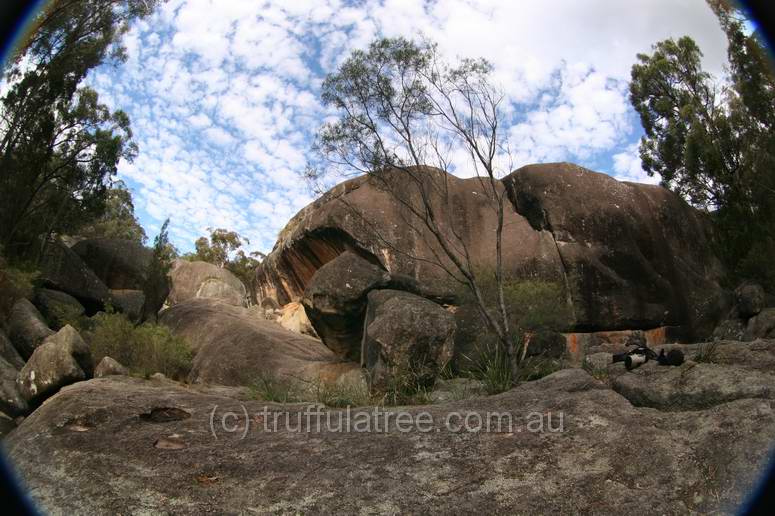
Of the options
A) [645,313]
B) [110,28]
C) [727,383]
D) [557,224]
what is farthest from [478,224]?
[727,383]

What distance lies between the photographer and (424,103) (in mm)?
14398

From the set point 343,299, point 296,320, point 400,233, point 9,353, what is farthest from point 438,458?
point 296,320

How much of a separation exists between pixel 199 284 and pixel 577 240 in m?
22.9

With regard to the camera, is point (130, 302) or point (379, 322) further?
point (130, 302)

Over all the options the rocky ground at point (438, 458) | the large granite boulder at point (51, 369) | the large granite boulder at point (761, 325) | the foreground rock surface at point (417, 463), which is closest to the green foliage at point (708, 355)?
the rocky ground at point (438, 458)

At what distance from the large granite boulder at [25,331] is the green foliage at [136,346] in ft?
3.75

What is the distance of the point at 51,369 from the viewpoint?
34.7 ft

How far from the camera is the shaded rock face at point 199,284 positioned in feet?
117

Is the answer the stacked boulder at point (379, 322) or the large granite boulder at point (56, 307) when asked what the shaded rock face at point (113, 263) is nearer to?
the large granite boulder at point (56, 307)

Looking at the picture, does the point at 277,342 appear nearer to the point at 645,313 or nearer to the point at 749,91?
the point at 645,313

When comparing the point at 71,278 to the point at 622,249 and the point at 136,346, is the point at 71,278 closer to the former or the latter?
the point at 136,346

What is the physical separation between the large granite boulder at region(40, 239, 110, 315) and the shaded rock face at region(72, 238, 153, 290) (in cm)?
296

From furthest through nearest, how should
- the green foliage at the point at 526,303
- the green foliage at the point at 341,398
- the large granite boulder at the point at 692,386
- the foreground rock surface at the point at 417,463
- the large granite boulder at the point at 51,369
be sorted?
the green foliage at the point at 526,303, the large granite boulder at the point at 51,369, the green foliage at the point at 341,398, the large granite boulder at the point at 692,386, the foreground rock surface at the point at 417,463

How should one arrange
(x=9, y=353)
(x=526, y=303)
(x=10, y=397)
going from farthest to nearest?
(x=526, y=303) → (x=9, y=353) → (x=10, y=397)
